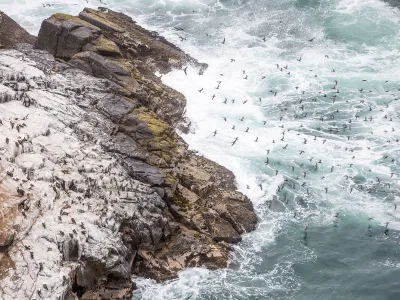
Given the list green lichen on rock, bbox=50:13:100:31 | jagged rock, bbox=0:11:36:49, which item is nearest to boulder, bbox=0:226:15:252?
jagged rock, bbox=0:11:36:49

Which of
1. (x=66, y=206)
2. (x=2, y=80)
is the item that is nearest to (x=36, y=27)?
(x=2, y=80)

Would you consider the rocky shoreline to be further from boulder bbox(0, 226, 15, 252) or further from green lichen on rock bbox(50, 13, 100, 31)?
green lichen on rock bbox(50, 13, 100, 31)

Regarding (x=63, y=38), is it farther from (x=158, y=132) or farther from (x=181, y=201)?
(x=181, y=201)

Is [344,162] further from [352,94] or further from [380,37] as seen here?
[380,37]

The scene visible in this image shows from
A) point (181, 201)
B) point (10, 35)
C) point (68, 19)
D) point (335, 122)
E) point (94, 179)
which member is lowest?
point (181, 201)

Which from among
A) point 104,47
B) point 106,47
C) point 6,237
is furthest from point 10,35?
point 6,237

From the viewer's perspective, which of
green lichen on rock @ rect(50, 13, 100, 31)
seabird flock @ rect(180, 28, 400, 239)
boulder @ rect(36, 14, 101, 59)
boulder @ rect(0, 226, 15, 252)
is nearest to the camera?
boulder @ rect(0, 226, 15, 252)
